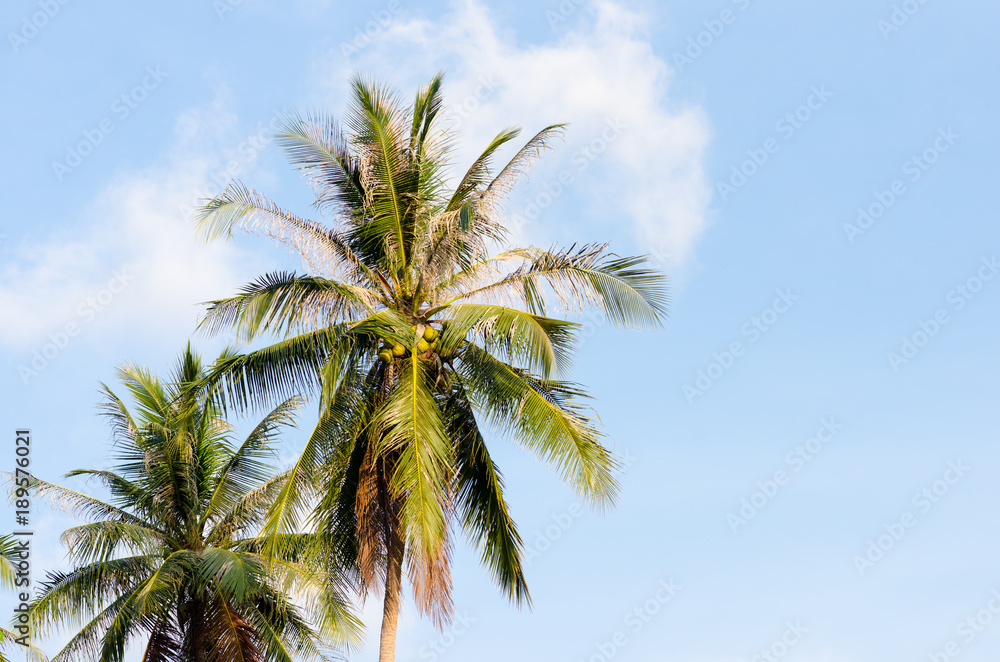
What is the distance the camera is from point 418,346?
1503 centimetres

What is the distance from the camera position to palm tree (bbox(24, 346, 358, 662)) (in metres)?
17.3

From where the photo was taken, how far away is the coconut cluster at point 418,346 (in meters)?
15.0

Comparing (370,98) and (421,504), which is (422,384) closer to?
(421,504)

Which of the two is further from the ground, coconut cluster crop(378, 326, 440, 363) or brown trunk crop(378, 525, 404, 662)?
coconut cluster crop(378, 326, 440, 363)

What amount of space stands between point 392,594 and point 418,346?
11.5ft

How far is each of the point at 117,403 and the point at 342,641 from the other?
6.30 meters

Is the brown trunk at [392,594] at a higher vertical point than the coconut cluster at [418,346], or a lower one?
lower

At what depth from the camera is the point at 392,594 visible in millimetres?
14797

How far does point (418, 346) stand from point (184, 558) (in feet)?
19.9

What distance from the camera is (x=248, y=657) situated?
17.9m

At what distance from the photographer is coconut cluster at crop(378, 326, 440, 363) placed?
15.0 metres

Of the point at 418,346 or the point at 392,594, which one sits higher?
the point at 418,346

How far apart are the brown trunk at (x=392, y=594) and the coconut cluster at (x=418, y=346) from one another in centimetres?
247

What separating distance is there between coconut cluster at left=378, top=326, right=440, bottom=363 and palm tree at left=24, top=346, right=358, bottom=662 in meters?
3.46
